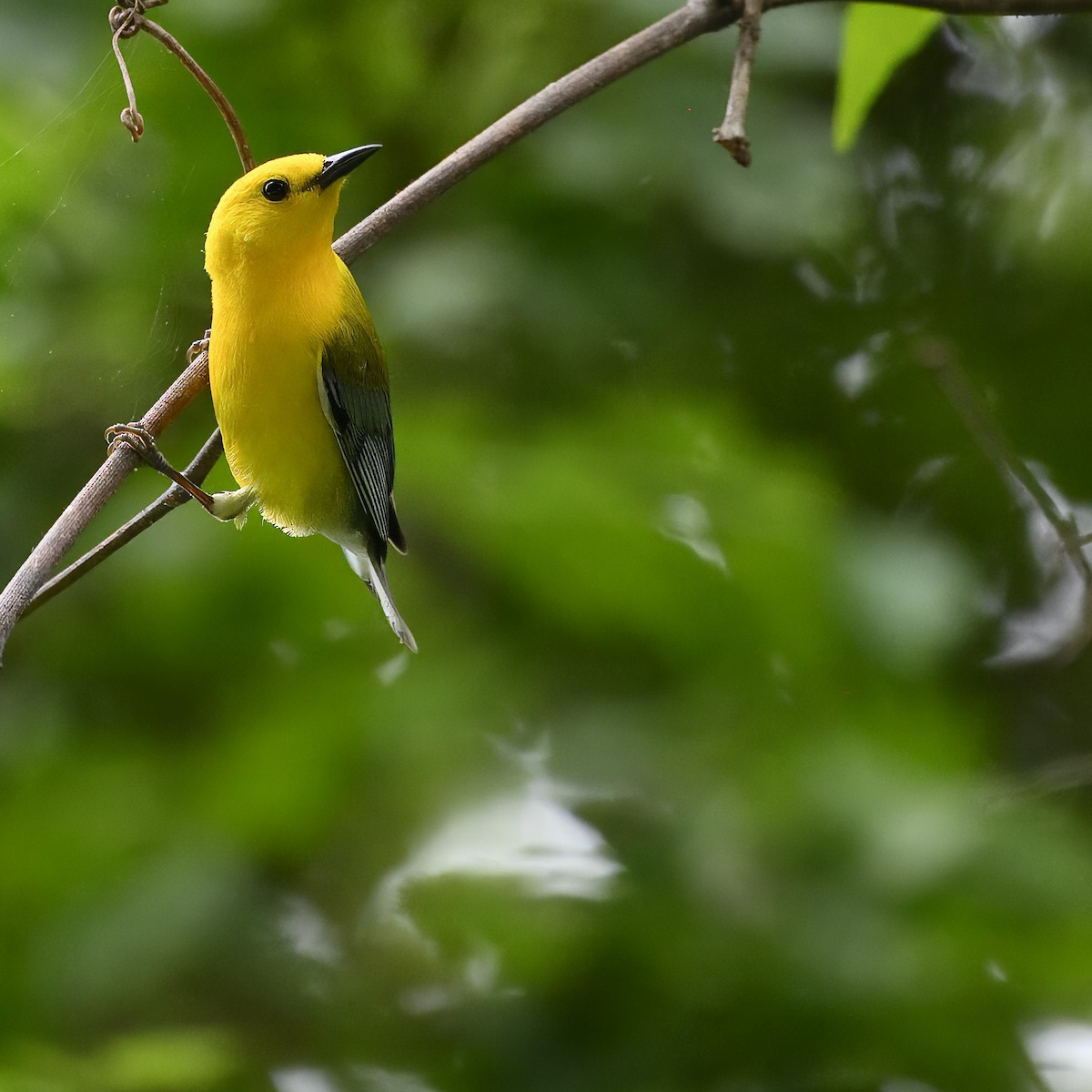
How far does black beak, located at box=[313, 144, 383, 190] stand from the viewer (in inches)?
88.0

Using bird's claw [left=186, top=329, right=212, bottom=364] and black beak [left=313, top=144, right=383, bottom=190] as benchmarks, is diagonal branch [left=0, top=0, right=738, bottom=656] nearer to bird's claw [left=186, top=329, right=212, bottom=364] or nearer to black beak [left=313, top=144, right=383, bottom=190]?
black beak [left=313, top=144, right=383, bottom=190]

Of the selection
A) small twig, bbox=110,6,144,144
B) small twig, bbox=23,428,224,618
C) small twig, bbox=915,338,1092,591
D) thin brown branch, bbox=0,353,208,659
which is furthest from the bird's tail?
small twig, bbox=915,338,1092,591

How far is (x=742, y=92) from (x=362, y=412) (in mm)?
1118

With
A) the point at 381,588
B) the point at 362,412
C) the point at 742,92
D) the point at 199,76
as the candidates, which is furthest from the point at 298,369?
the point at 742,92

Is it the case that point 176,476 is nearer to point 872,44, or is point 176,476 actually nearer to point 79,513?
point 79,513

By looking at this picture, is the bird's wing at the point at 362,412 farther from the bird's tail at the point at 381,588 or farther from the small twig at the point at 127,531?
the small twig at the point at 127,531

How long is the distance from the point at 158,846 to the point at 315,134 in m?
1.78

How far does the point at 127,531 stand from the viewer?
1.85 metres

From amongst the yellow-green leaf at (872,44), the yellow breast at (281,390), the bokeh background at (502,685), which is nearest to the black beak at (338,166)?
the yellow breast at (281,390)

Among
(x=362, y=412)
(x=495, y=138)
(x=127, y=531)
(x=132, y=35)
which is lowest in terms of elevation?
(x=127, y=531)

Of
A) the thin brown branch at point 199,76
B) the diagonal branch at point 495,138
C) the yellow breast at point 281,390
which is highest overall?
the thin brown branch at point 199,76

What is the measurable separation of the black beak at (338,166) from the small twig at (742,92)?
2.22 ft

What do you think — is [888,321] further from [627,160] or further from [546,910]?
[546,910]

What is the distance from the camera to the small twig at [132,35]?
191 centimetres
